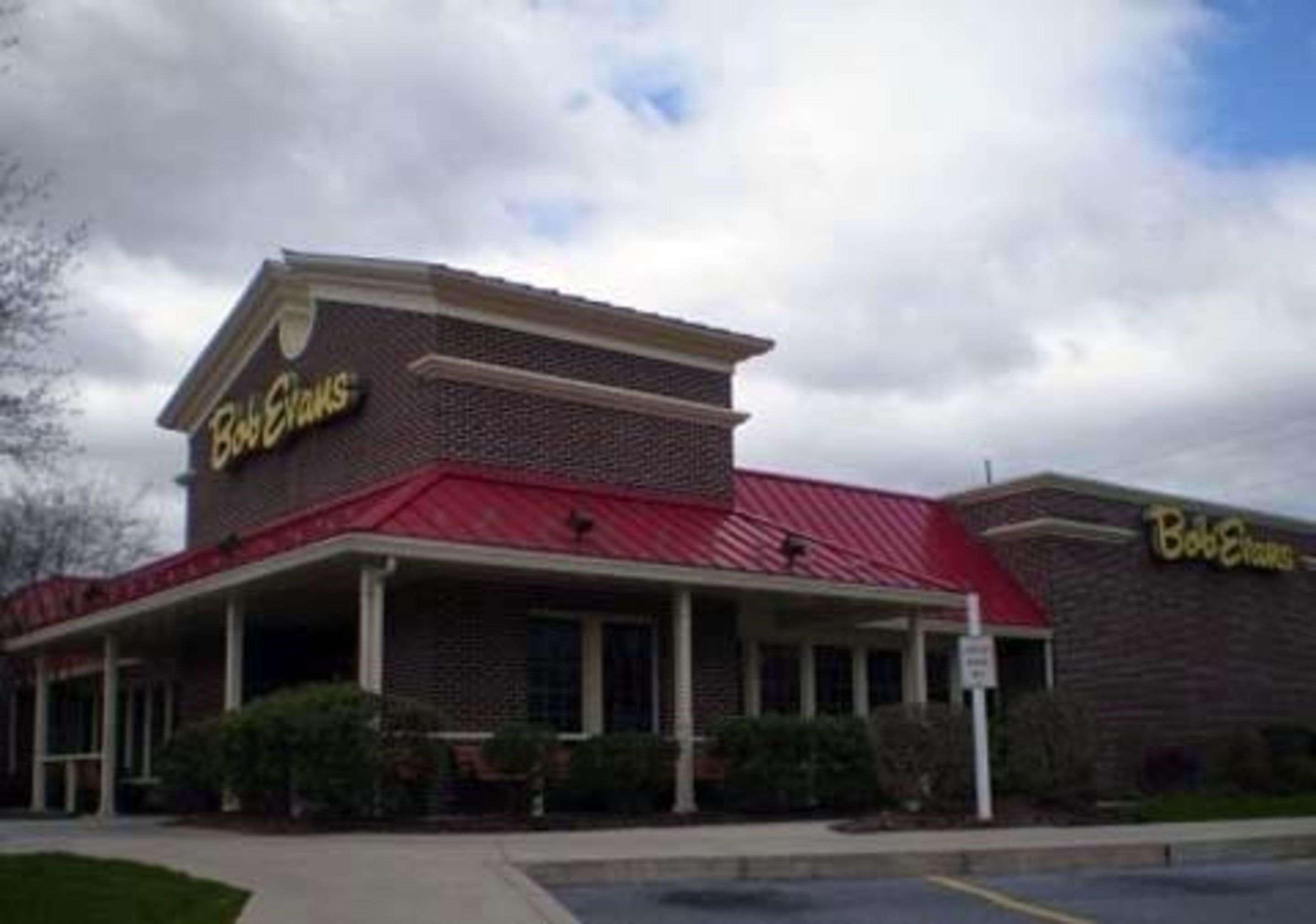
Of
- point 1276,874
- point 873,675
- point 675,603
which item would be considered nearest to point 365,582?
point 675,603

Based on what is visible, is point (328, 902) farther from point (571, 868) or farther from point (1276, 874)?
point (1276, 874)

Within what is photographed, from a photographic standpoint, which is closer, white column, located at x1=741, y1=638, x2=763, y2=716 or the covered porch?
the covered porch

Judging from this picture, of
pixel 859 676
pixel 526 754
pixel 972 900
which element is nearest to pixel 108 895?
pixel 972 900

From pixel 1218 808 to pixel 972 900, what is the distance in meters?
12.3

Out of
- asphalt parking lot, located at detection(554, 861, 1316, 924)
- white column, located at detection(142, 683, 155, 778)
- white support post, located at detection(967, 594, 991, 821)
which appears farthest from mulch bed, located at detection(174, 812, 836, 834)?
white column, located at detection(142, 683, 155, 778)

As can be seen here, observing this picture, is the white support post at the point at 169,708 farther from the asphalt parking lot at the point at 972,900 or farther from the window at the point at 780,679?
the asphalt parking lot at the point at 972,900

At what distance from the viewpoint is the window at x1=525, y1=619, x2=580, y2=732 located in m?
21.9

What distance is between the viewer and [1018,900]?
42.6 feet

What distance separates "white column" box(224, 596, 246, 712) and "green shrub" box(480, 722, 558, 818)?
3.43 metres

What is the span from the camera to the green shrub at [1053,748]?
819 inches

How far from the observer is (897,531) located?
31.4m

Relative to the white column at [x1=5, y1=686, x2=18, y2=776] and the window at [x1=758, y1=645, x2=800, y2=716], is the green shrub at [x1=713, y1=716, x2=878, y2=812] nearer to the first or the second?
the window at [x1=758, y1=645, x2=800, y2=716]

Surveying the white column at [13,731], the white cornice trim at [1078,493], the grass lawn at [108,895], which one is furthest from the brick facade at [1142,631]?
the grass lawn at [108,895]

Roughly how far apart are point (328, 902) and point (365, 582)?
8.00m
